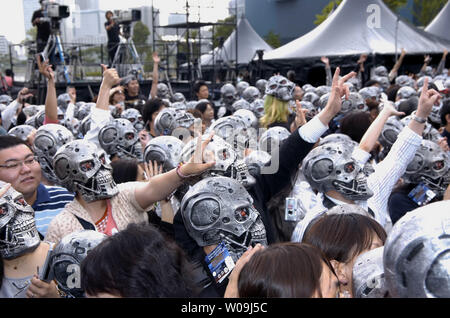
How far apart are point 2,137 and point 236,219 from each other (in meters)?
1.99

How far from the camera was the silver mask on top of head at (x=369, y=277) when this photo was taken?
1920 mm

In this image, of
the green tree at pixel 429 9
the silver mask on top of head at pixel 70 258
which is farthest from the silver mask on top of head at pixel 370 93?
the green tree at pixel 429 9

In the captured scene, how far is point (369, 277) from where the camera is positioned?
1974 millimetres

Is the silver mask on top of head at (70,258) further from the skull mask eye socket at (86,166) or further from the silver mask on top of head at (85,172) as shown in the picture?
the skull mask eye socket at (86,166)

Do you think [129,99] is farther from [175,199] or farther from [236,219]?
[236,219]

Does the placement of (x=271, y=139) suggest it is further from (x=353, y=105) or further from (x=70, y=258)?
(x=353, y=105)

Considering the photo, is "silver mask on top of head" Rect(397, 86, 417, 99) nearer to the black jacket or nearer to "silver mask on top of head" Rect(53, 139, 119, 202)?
the black jacket

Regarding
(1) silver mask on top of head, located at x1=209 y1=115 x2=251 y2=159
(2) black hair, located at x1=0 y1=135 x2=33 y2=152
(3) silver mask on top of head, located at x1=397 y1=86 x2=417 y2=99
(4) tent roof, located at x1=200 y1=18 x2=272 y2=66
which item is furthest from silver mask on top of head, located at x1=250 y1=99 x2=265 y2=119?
(4) tent roof, located at x1=200 y1=18 x2=272 y2=66

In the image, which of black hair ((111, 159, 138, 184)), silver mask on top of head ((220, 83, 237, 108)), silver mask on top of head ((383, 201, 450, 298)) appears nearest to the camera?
silver mask on top of head ((383, 201, 450, 298))

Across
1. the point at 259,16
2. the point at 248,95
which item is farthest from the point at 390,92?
the point at 259,16

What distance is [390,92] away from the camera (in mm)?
10758

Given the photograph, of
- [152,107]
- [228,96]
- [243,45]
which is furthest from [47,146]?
[243,45]

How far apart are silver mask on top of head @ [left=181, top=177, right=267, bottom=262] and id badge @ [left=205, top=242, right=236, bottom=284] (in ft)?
0.17

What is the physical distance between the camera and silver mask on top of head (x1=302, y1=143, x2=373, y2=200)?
350cm
